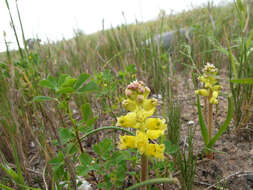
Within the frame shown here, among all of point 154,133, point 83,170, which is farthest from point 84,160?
point 154,133

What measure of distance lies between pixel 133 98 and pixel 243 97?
111 centimetres

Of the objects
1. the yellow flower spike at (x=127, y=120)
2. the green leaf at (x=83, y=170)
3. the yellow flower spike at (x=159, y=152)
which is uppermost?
the yellow flower spike at (x=127, y=120)

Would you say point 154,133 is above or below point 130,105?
below

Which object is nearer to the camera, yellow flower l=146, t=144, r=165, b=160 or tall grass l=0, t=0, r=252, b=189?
yellow flower l=146, t=144, r=165, b=160

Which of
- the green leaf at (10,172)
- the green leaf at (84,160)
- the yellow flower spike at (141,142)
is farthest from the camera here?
the green leaf at (84,160)

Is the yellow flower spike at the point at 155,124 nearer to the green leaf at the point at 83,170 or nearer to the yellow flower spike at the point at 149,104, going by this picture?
the yellow flower spike at the point at 149,104

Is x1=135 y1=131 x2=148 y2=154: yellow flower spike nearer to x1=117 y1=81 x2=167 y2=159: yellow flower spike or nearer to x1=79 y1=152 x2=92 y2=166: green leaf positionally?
x1=117 y1=81 x2=167 y2=159: yellow flower spike

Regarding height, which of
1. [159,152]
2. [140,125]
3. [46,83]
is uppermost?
[46,83]

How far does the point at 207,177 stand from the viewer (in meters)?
1.32

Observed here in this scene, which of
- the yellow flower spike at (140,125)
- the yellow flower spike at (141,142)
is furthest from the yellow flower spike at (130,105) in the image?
the yellow flower spike at (141,142)

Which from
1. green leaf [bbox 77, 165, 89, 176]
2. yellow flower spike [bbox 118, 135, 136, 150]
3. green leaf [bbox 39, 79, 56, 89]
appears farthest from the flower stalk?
green leaf [bbox 39, 79, 56, 89]

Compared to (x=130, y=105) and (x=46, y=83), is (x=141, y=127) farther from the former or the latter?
(x=46, y=83)

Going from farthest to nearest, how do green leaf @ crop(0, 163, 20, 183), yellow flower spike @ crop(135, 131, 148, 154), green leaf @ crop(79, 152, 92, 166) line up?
green leaf @ crop(79, 152, 92, 166)
green leaf @ crop(0, 163, 20, 183)
yellow flower spike @ crop(135, 131, 148, 154)

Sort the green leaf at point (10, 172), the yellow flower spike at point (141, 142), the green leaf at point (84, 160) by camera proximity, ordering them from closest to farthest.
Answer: the yellow flower spike at point (141, 142) < the green leaf at point (10, 172) < the green leaf at point (84, 160)
